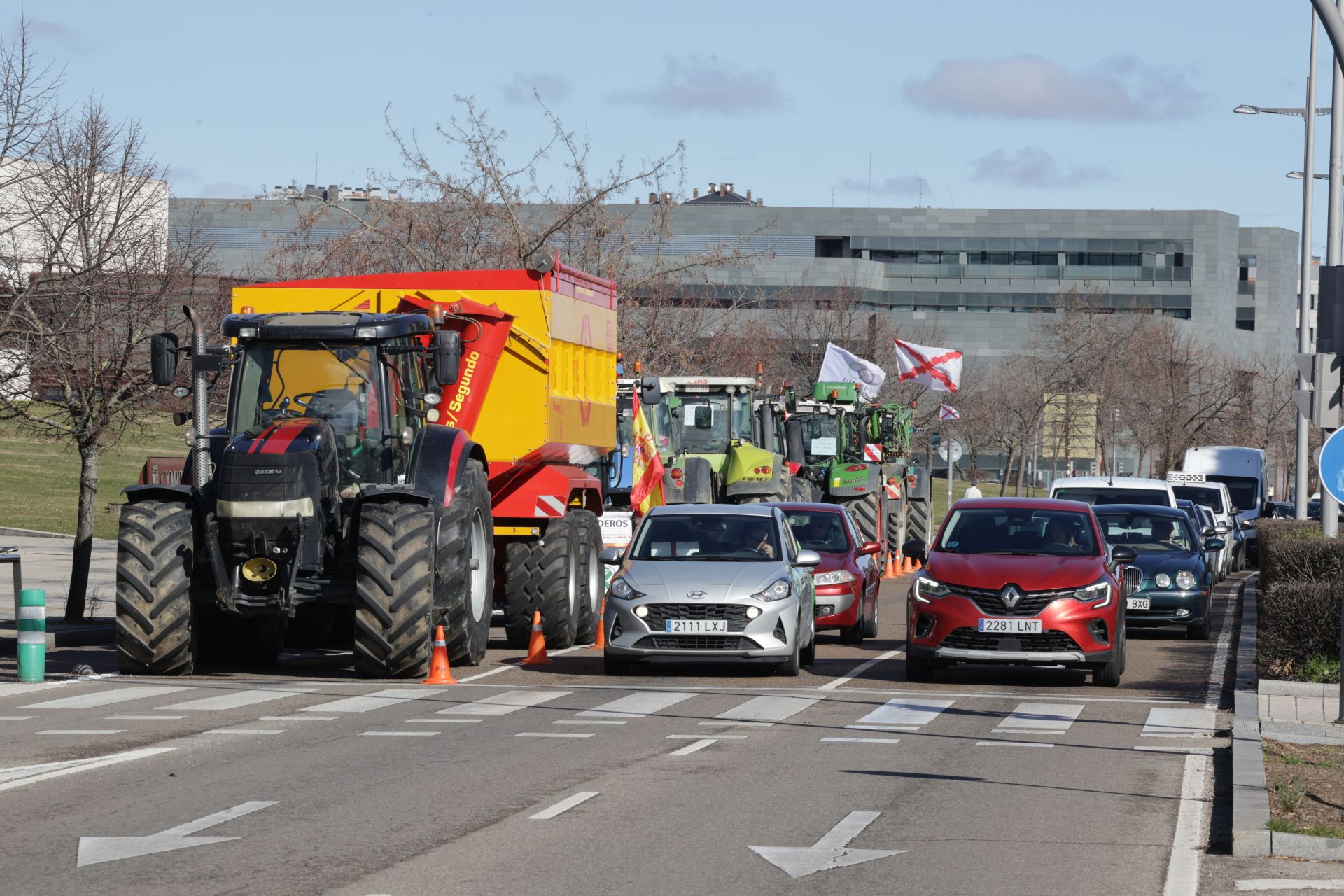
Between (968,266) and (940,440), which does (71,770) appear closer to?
(940,440)

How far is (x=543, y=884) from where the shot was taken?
26.7 feet

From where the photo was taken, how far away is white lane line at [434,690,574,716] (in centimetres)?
1475

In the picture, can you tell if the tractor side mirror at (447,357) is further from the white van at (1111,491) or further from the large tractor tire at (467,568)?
the white van at (1111,491)

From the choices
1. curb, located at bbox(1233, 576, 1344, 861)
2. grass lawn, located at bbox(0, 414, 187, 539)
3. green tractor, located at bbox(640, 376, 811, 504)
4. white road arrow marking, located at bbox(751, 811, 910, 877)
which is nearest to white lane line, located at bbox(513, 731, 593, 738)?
white road arrow marking, located at bbox(751, 811, 910, 877)

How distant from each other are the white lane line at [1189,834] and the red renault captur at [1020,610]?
4.59m

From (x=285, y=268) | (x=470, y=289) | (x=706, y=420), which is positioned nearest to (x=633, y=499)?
(x=706, y=420)

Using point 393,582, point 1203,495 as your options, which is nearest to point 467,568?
point 393,582

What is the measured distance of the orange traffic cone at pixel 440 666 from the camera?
54.4ft

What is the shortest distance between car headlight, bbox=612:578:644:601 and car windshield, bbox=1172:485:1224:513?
28778mm

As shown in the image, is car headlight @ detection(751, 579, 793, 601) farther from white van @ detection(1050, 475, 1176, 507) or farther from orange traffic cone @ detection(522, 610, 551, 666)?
white van @ detection(1050, 475, 1176, 507)

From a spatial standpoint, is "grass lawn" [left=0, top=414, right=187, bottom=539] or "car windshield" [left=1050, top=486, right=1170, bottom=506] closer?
"car windshield" [left=1050, top=486, right=1170, bottom=506]

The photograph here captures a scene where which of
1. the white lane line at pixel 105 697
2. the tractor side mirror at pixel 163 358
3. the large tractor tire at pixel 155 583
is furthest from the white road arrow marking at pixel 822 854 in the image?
the tractor side mirror at pixel 163 358

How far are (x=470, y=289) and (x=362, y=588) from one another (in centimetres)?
437

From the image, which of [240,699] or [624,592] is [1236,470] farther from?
[240,699]
